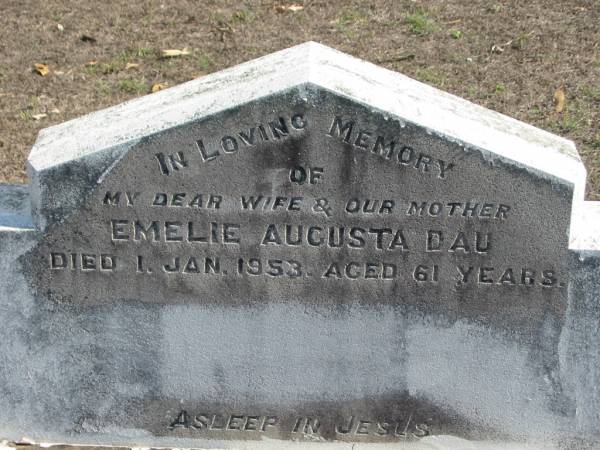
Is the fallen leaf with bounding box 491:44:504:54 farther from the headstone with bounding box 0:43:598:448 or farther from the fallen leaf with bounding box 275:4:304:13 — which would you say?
the headstone with bounding box 0:43:598:448

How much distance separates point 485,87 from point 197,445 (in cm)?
425

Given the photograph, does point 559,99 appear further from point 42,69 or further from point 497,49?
point 42,69

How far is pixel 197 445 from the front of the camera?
4.66 m

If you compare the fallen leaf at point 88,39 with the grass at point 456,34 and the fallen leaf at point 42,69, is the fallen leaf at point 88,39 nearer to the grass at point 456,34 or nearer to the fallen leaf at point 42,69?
the fallen leaf at point 42,69

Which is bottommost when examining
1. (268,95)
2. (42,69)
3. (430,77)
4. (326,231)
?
(326,231)

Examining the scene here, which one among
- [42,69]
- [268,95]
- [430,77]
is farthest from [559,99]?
[268,95]

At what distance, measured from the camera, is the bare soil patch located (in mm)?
7844

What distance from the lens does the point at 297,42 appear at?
9016 millimetres

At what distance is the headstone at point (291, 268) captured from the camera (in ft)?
13.9

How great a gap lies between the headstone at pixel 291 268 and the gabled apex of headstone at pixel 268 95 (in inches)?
0.4

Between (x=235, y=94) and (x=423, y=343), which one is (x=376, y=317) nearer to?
(x=423, y=343)

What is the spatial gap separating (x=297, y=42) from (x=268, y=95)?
4.96m

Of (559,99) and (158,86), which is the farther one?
(158,86)

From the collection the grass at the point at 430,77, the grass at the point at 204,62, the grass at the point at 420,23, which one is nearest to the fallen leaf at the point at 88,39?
the grass at the point at 204,62
